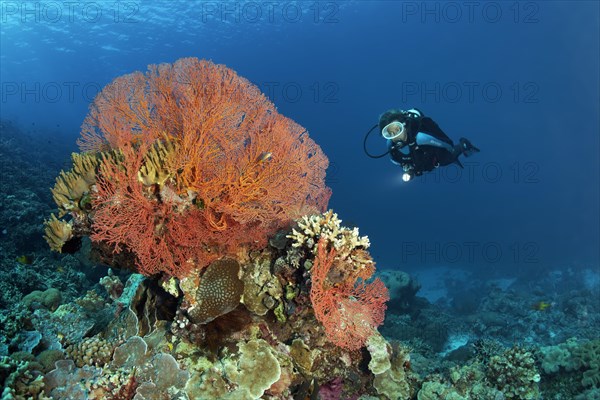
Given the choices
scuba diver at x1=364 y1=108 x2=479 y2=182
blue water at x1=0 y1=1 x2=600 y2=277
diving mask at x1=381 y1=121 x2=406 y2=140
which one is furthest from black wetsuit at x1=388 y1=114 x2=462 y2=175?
blue water at x1=0 y1=1 x2=600 y2=277

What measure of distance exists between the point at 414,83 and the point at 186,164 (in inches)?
3697

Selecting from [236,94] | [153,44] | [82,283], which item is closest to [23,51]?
[153,44]

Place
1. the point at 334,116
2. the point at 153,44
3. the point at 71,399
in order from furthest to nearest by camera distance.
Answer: the point at 334,116, the point at 153,44, the point at 71,399

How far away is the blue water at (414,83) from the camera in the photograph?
4753cm

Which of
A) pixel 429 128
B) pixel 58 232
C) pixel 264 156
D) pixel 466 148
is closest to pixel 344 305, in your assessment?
pixel 264 156

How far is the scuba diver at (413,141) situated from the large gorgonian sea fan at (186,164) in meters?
5.10

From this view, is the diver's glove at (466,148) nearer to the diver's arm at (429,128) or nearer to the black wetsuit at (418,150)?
the black wetsuit at (418,150)

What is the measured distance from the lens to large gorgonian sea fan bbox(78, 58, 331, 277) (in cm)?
→ 386

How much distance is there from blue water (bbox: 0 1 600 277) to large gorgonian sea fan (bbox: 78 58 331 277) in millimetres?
32319

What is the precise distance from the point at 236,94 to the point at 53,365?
3.71 meters

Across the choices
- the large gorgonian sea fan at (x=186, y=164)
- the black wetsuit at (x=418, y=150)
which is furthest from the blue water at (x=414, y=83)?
the large gorgonian sea fan at (x=186, y=164)

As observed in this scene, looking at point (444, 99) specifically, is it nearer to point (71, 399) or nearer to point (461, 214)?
point (461, 214)

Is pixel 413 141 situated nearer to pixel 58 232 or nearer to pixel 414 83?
pixel 58 232

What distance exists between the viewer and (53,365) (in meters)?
3.74
